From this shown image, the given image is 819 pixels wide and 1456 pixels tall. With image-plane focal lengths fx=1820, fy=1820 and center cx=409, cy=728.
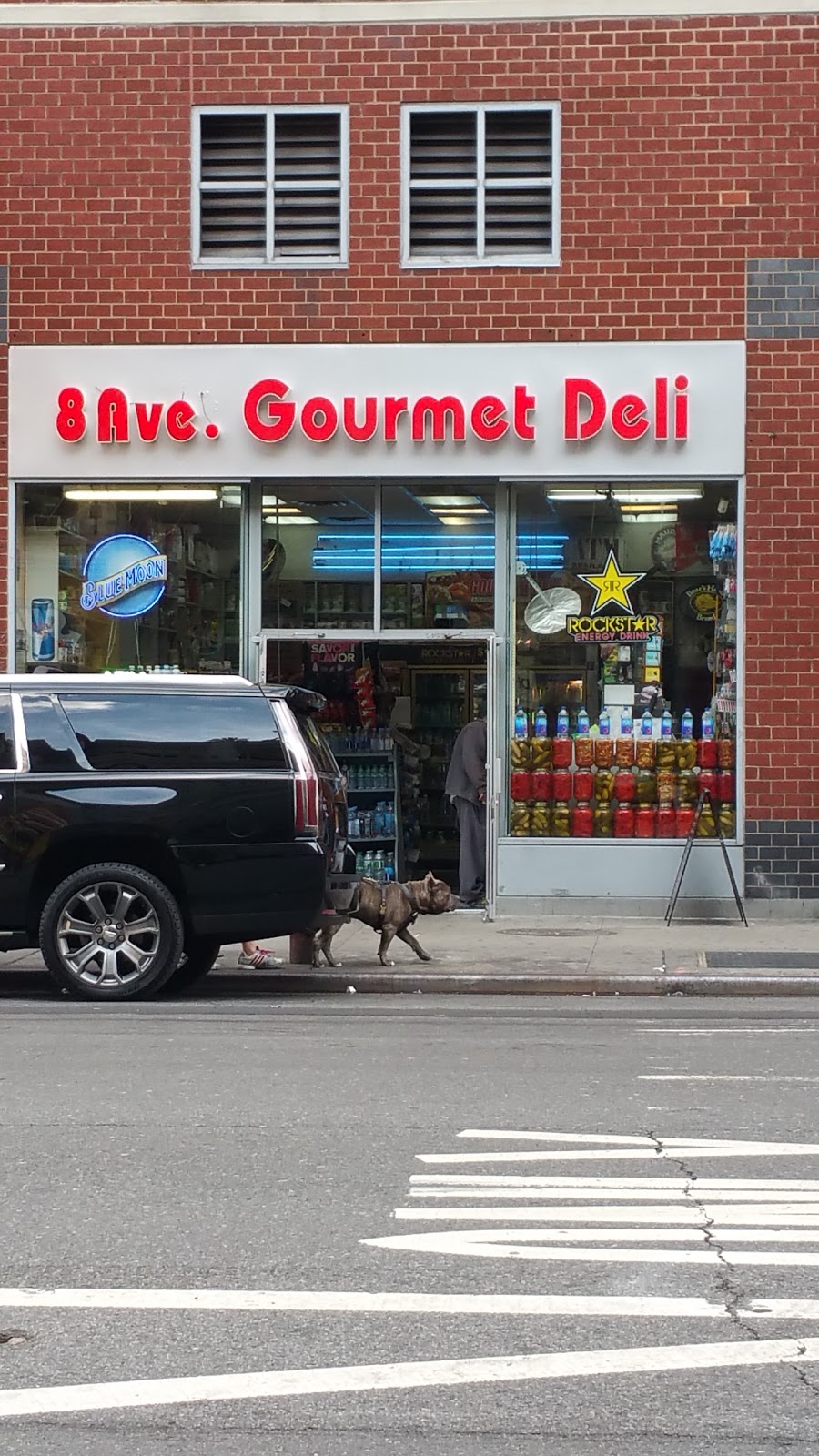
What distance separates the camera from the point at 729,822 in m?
15.9

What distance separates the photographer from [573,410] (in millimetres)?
15773

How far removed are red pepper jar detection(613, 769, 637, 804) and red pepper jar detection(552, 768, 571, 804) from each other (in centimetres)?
41

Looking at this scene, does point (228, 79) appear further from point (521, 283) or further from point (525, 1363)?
point (525, 1363)

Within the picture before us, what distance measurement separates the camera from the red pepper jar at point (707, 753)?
1599 cm

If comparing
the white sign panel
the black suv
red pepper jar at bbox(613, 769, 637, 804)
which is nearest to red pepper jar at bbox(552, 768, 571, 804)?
red pepper jar at bbox(613, 769, 637, 804)

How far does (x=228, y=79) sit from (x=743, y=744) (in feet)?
24.3

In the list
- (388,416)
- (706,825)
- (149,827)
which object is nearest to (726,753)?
(706,825)

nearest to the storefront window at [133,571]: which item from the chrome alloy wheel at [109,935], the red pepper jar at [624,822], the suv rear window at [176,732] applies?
the red pepper jar at [624,822]

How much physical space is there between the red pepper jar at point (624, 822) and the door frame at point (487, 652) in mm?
1054

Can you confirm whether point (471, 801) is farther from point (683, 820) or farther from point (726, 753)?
point (726, 753)

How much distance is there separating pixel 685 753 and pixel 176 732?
593 centimetres

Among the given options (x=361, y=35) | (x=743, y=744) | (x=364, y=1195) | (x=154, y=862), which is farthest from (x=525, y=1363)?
(x=361, y=35)

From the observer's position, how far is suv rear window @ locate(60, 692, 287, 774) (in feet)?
38.0

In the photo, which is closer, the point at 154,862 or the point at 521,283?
the point at 154,862
